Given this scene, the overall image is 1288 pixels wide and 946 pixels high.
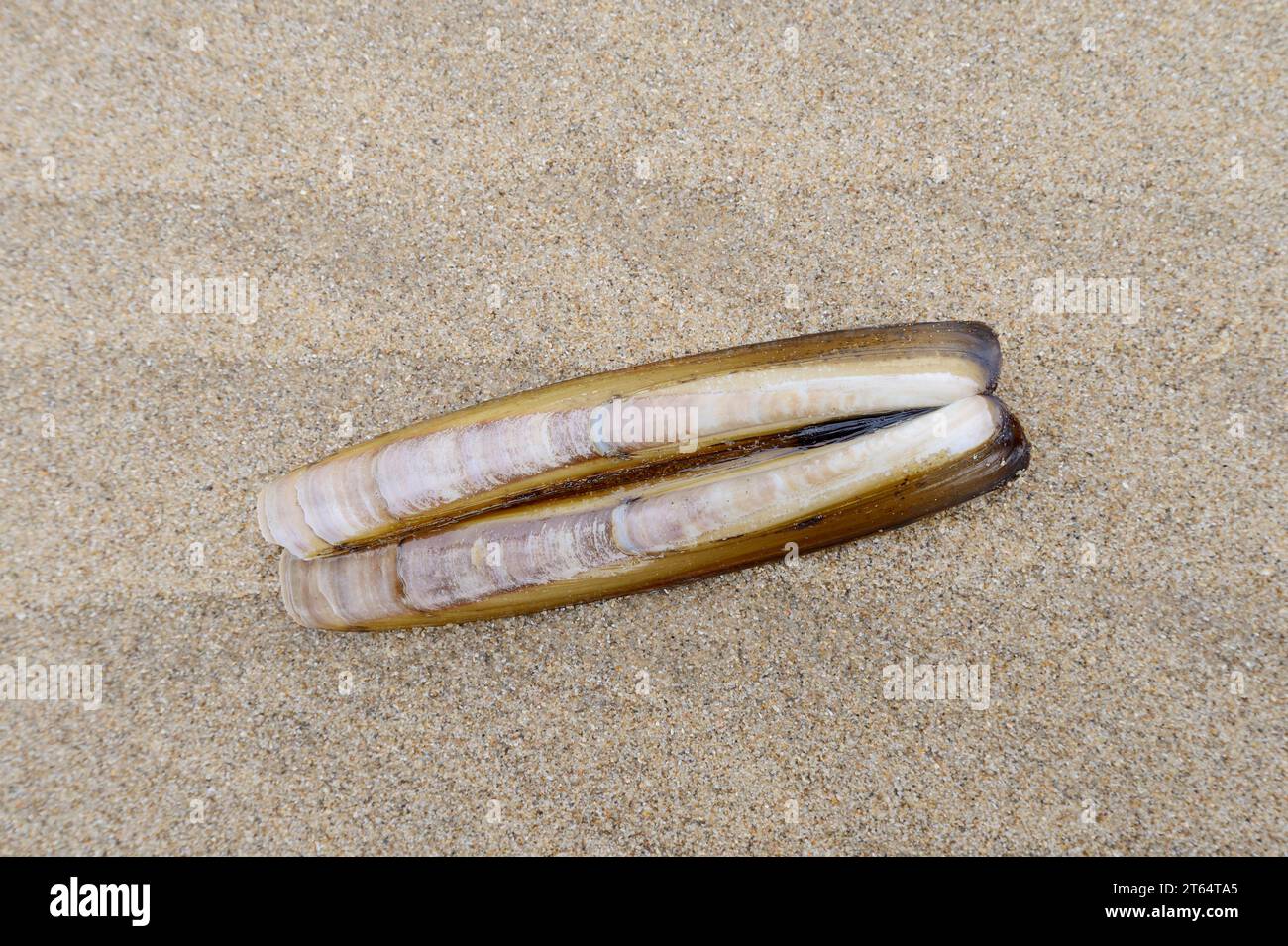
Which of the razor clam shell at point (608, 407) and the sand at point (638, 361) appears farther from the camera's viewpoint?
the sand at point (638, 361)

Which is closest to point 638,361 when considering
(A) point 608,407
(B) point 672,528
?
(A) point 608,407

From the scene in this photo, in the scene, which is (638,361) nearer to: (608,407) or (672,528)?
(608,407)

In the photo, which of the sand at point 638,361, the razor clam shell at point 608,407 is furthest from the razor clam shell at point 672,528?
the sand at point 638,361

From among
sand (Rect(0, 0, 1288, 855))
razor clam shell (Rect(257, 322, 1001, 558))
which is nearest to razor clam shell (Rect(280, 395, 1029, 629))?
razor clam shell (Rect(257, 322, 1001, 558))

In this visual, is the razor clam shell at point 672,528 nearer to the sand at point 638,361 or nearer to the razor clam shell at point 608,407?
the razor clam shell at point 608,407

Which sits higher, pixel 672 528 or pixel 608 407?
pixel 608 407

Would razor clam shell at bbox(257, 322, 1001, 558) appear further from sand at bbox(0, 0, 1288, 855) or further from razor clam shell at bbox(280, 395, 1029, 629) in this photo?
sand at bbox(0, 0, 1288, 855)
